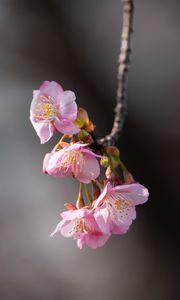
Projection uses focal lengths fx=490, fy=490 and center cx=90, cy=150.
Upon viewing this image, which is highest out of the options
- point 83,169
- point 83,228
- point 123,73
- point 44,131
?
point 123,73

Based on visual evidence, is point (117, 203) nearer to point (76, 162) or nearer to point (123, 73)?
point (76, 162)

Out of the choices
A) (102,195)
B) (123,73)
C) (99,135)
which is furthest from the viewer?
(99,135)

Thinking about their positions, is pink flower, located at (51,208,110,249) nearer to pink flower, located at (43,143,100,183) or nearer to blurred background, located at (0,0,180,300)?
pink flower, located at (43,143,100,183)

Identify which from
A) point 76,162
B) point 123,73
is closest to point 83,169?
point 76,162

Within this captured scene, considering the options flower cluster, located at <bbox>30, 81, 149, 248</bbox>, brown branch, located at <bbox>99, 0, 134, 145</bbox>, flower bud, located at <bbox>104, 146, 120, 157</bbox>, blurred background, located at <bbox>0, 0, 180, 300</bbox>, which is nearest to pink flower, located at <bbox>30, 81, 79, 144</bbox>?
flower cluster, located at <bbox>30, 81, 149, 248</bbox>

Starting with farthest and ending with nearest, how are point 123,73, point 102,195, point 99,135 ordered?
1. point 99,135
2. point 123,73
3. point 102,195

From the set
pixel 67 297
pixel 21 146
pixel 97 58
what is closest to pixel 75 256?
pixel 67 297

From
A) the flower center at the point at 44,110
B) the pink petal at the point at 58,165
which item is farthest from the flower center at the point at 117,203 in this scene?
the flower center at the point at 44,110

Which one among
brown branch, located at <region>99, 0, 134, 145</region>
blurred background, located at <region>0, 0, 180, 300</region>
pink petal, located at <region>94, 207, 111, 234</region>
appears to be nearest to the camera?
pink petal, located at <region>94, 207, 111, 234</region>
